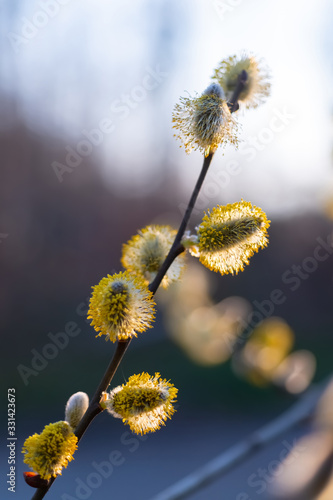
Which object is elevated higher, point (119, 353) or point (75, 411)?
point (119, 353)

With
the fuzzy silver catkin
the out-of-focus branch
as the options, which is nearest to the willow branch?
the fuzzy silver catkin

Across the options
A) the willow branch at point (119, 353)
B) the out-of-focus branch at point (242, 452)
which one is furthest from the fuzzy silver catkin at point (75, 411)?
the out-of-focus branch at point (242, 452)

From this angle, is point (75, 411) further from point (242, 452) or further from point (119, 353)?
point (242, 452)

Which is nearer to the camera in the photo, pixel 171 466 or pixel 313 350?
pixel 171 466

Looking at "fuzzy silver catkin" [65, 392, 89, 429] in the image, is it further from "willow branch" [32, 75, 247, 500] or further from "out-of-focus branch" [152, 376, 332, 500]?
"out-of-focus branch" [152, 376, 332, 500]

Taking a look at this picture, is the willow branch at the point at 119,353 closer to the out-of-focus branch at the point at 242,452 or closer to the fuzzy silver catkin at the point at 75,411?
the fuzzy silver catkin at the point at 75,411

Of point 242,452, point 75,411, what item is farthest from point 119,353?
point 242,452

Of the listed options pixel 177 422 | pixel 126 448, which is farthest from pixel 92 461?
pixel 177 422

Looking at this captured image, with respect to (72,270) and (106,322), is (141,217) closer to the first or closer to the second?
(72,270)

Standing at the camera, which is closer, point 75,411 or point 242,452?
point 75,411
